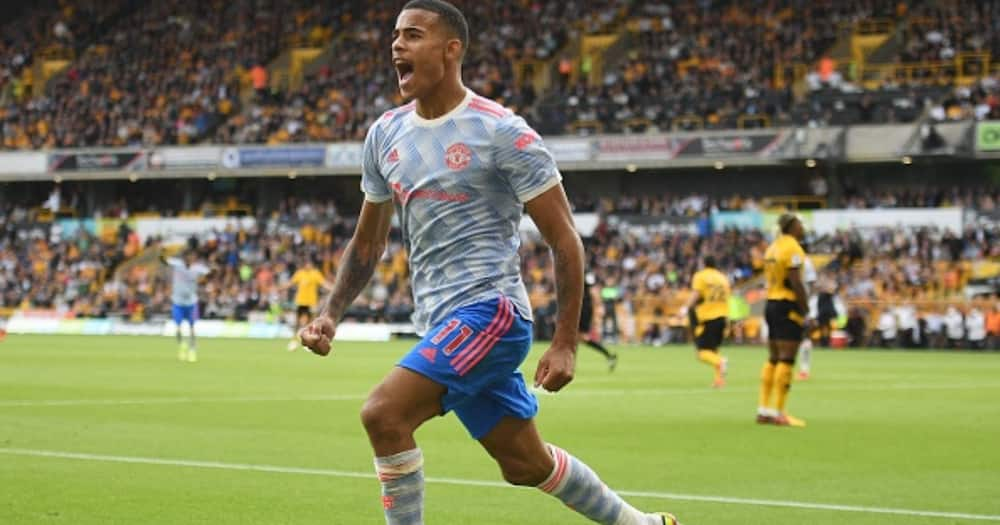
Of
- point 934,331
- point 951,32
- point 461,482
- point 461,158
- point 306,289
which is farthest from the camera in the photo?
point 951,32

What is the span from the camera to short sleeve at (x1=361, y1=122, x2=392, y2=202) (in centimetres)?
731

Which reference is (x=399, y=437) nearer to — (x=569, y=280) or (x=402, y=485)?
(x=402, y=485)

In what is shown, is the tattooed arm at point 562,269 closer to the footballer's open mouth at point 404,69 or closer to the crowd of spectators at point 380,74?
the footballer's open mouth at point 404,69

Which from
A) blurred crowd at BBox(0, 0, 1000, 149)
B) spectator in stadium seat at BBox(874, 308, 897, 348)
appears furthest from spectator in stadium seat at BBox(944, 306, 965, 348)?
blurred crowd at BBox(0, 0, 1000, 149)

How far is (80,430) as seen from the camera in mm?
15281

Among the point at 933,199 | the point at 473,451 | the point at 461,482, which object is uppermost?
the point at 933,199

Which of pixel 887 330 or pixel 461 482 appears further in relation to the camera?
pixel 887 330

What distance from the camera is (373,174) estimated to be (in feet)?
24.3

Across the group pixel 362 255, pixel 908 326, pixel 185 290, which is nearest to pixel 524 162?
pixel 362 255

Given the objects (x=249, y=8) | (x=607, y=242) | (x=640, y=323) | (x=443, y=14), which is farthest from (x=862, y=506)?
(x=249, y=8)

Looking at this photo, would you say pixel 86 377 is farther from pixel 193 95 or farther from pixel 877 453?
pixel 193 95

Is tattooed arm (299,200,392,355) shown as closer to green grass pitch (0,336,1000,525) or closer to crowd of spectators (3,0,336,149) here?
green grass pitch (0,336,1000,525)

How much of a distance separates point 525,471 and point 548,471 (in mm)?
100

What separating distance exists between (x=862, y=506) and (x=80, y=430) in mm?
7908
